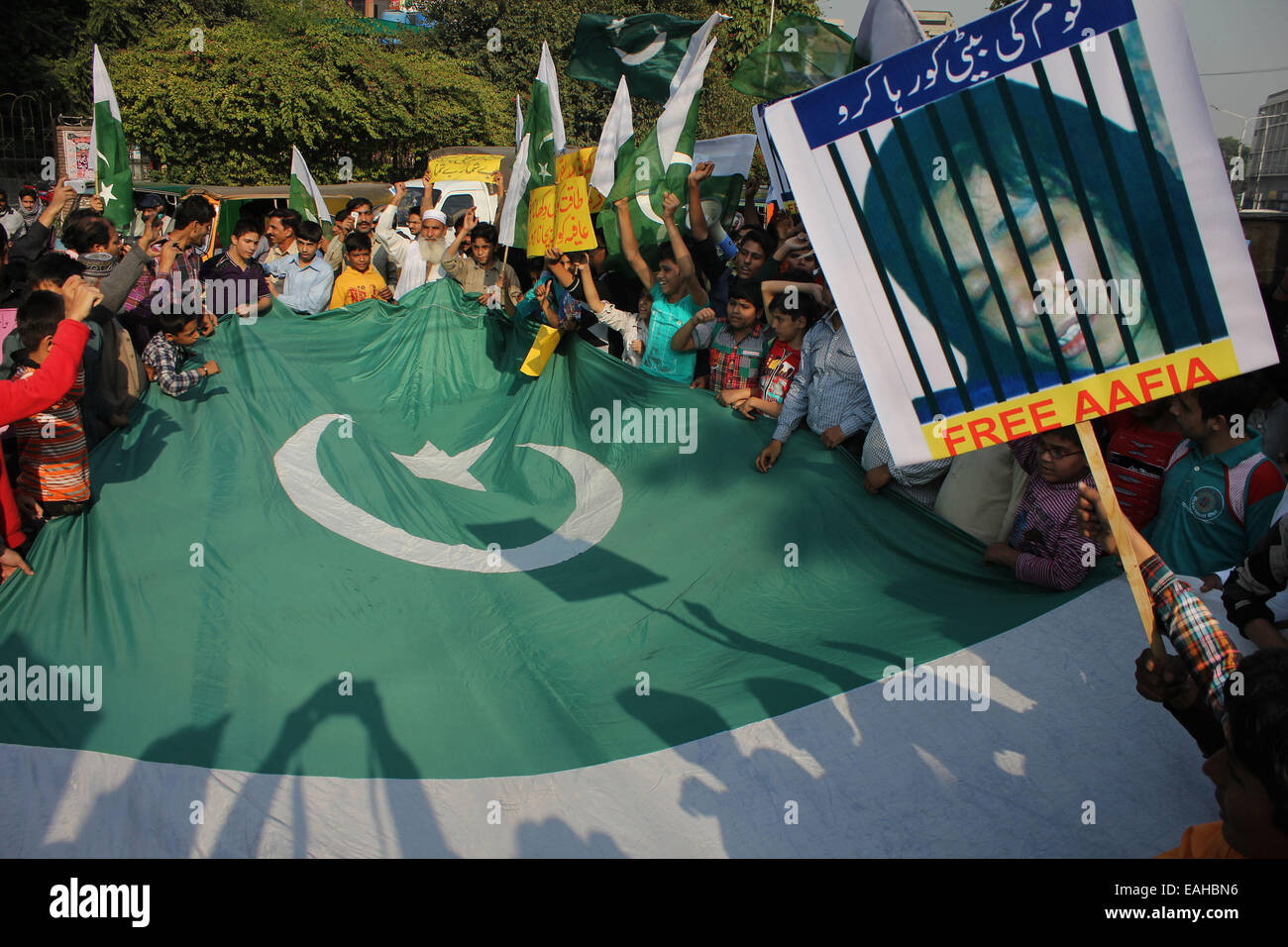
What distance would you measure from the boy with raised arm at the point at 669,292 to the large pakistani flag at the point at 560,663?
1.14 feet

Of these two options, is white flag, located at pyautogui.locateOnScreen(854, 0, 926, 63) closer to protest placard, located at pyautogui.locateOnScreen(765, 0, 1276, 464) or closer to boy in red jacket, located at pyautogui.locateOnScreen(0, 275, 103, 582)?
protest placard, located at pyautogui.locateOnScreen(765, 0, 1276, 464)

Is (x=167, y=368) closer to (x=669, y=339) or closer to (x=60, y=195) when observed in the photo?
(x=60, y=195)

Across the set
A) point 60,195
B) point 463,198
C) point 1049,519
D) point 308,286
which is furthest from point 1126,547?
point 463,198

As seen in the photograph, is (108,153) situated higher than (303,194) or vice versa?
(303,194)

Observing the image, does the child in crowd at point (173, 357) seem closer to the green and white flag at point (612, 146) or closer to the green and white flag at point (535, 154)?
the green and white flag at point (535, 154)

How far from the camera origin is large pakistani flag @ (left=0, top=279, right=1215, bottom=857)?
132 inches

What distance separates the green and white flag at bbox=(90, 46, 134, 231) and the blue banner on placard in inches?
283

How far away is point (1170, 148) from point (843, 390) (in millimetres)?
2655

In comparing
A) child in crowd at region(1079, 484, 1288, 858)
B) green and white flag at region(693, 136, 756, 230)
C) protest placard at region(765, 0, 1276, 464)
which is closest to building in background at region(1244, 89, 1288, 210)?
green and white flag at region(693, 136, 756, 230)

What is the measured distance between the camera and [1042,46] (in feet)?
7.93

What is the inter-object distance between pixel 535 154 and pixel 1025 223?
5.07 m

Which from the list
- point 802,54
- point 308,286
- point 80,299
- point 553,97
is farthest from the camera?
point 308,286

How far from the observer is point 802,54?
6.89 metres

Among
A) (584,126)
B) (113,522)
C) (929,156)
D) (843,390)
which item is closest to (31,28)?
(584,126)
